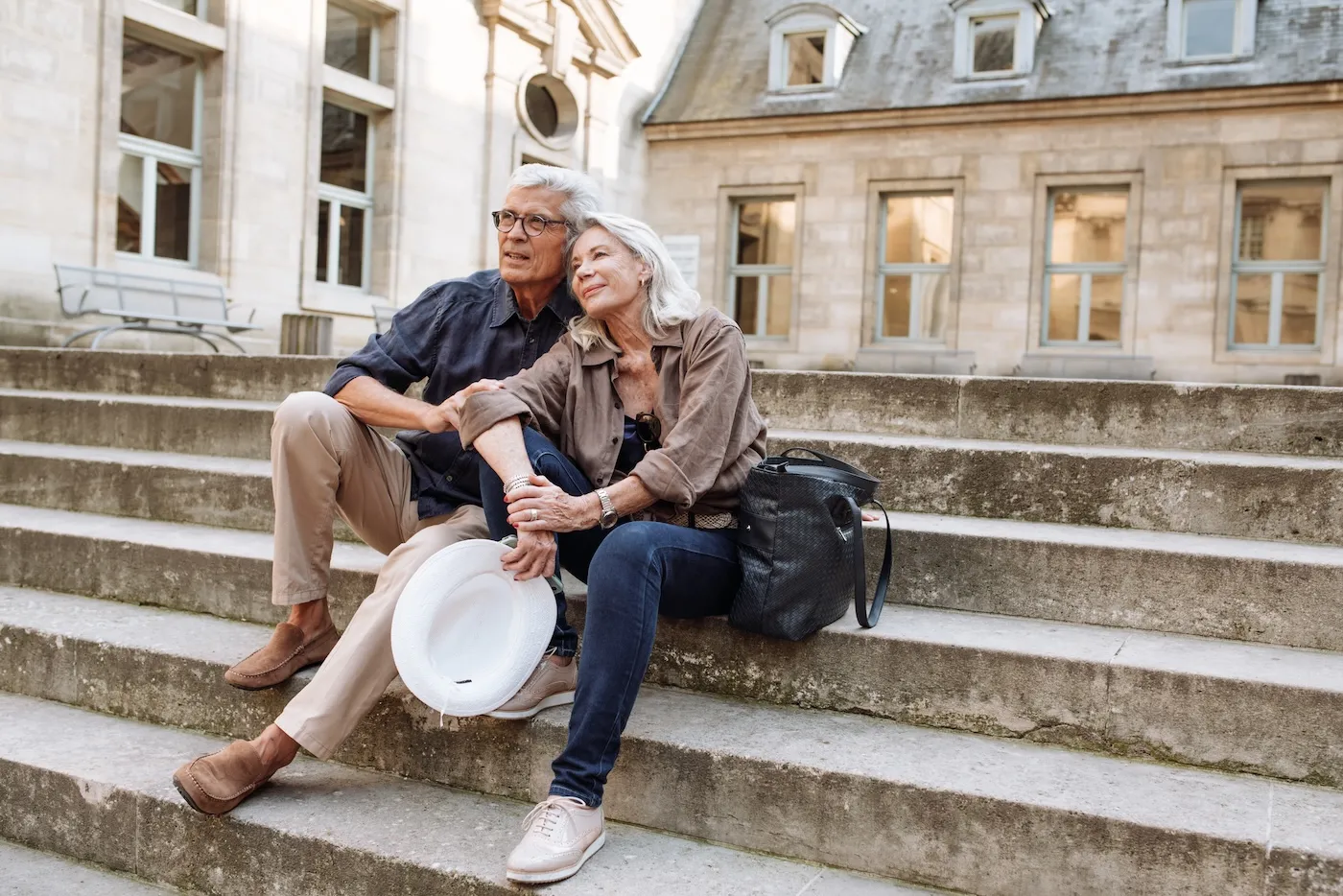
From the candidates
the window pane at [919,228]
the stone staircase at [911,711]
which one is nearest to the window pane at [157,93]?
the stone staircase at [911,711]

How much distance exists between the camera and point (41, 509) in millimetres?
4402

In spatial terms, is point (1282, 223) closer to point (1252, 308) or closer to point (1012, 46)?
point (1252, 308)

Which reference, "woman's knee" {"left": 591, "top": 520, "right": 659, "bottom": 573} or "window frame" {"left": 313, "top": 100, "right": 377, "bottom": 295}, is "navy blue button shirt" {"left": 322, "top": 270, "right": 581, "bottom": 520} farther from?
"window frame" {"left": 313, "top": 100, "right": 377, "bottom": 295}

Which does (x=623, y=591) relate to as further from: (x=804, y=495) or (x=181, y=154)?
(x=181, y=154)

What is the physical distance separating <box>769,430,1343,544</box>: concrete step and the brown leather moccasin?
1.95 metres

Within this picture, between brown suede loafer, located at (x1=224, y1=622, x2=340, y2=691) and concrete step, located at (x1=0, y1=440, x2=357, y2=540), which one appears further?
concrete step, located at (x1=0, y1=440, x2=357, y2=540)

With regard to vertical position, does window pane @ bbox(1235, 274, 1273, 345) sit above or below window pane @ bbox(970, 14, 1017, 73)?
below

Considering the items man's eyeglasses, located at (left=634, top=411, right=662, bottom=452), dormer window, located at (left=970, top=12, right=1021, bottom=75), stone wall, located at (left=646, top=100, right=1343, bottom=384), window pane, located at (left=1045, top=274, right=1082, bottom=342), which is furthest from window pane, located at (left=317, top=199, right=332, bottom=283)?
man's eyeglasses, located at (left=634, top=411, right=662, bottom=452)

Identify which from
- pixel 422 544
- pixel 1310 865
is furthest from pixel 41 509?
pixel 1310 865

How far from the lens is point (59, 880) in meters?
2.56

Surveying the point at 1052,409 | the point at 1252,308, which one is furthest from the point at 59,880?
the point at 1252,308

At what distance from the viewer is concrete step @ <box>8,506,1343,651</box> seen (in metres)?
2.70

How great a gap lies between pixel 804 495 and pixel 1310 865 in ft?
3.84

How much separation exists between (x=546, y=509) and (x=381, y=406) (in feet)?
2.08
